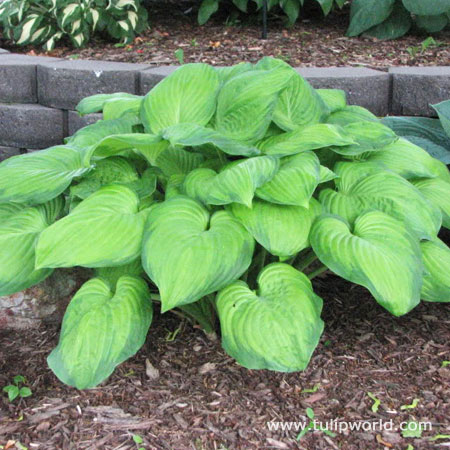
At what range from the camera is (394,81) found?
308 cm

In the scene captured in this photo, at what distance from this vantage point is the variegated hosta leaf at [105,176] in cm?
190

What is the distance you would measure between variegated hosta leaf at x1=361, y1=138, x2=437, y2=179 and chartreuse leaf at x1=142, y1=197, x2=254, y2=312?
0.59 metres

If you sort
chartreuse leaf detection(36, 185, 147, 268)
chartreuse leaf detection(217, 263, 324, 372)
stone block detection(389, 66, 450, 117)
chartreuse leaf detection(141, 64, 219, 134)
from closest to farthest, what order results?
chartreuse leaf detection(217, 263, 324, 372), chartreuse leaf detection(36, 185, 147, 268), chartreuse leaf detection(141, 64, 219, 134), stone block detection(389, 66, 450, 117)

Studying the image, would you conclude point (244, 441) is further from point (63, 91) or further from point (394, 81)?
point (63, 91)

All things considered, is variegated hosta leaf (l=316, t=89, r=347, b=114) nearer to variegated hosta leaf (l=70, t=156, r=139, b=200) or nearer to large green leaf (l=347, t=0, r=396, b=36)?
variegated hosta leaf (l=70, t=156, r=139, b=200)

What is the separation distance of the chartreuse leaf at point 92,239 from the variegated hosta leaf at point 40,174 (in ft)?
0.39

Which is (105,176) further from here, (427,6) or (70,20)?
(427,6)

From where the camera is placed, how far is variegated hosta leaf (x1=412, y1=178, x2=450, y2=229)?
6.64 ft

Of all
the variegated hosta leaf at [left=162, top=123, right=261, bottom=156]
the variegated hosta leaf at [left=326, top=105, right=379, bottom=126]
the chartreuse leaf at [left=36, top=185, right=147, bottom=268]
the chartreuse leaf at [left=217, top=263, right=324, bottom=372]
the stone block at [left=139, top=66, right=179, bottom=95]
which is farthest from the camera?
the stone block at [left=139, top=66, right=179, bottom=95]

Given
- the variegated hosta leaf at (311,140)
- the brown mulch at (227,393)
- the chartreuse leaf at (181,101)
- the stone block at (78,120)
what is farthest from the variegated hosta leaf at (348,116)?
the stone block at (78,120)

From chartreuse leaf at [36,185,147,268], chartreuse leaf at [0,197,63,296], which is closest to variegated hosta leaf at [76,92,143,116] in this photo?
chartreuse leaf at [0,197,63,296]

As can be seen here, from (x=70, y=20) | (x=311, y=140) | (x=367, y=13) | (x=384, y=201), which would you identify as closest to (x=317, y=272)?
(x=384, y=201)

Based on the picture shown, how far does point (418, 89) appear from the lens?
304 cm

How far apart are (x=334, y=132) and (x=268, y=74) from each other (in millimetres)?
257
